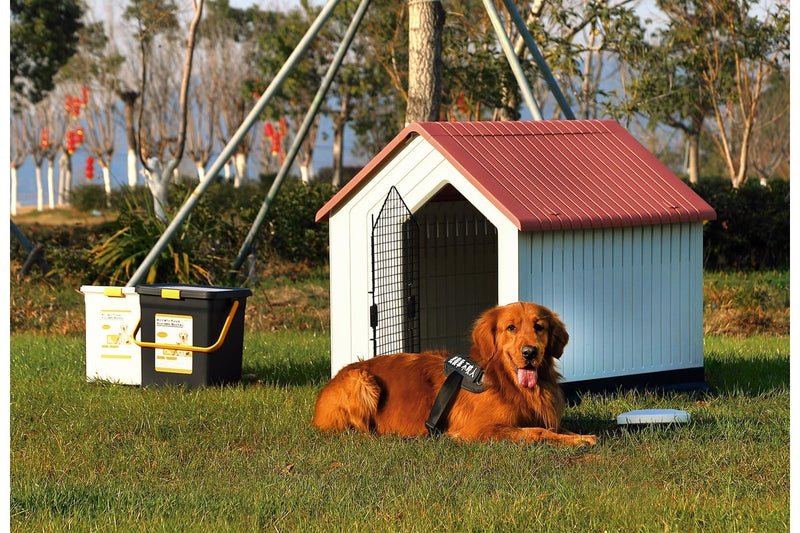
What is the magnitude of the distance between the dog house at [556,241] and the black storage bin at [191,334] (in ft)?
2.62

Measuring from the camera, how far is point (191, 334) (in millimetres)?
8773

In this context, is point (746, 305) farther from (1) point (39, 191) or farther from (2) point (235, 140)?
(1) point (39, 191)

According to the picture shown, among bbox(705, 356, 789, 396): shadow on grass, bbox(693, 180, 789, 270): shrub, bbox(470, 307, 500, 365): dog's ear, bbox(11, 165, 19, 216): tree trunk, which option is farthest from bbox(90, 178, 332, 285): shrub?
bbox(11, 165, 19, 216): tree trunk

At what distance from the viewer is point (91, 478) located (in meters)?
6.04

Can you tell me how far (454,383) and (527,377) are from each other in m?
0.43

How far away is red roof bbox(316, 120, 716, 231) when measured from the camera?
784 centimetres

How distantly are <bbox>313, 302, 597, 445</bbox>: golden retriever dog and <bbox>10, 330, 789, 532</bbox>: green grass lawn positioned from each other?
158mm

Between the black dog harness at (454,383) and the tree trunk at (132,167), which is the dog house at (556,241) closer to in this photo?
the black dog harness at (454,383)

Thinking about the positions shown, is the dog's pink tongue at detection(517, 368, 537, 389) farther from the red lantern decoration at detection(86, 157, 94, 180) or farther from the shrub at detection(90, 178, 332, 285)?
the red lantern decoration at detection(86, 157, 94, 180)

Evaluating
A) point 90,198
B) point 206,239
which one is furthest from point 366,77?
point 206,239


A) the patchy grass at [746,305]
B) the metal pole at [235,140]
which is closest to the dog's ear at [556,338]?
the metal pole at [235,140]

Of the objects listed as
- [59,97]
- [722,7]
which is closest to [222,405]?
[722,7]

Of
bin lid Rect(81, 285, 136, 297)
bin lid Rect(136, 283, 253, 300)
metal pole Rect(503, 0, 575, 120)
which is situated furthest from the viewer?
metal pole Rect(503, 0, 575, 120)

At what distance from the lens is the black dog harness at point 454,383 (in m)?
6.50
